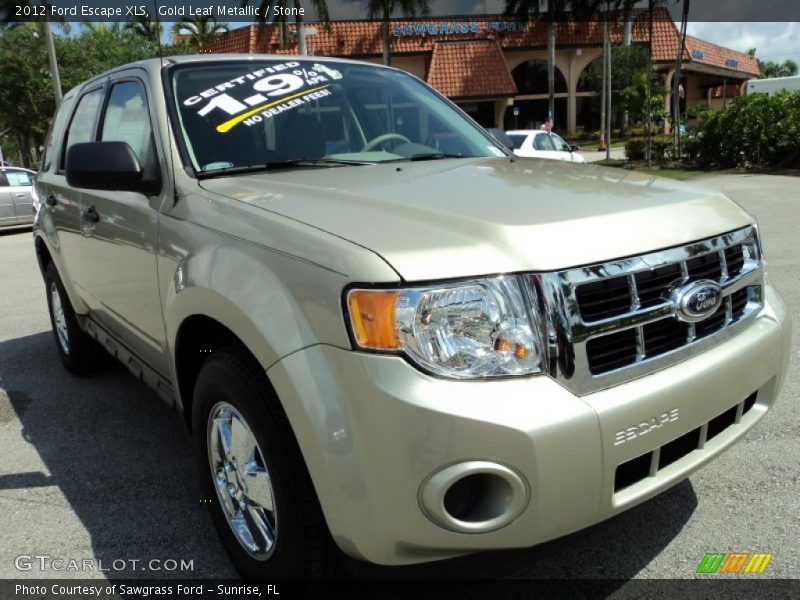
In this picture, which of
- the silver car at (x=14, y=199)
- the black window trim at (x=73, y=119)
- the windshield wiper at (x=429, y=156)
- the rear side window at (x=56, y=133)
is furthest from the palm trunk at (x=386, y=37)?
the windshield wiper at (x=429, y=156)

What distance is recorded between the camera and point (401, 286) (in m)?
1.72

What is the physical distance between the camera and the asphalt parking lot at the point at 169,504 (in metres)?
2.44

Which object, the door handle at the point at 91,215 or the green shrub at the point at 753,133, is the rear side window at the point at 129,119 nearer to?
the door handle at the point at 91,215

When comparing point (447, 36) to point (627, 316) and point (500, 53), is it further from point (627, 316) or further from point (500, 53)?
point (627, 316)

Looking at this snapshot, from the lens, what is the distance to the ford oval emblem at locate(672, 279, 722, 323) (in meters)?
1.99

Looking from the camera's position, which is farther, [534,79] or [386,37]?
[534,79]

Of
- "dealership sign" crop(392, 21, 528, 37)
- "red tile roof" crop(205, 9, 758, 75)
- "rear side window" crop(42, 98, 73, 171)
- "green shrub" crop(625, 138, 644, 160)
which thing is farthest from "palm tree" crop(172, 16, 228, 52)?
"rear side window" crop(42, 98, 73, 171)

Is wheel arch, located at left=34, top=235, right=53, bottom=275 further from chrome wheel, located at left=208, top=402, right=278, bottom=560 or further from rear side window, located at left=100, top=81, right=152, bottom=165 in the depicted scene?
chrome wheel, located at left=208, top=402, right=278, bottom=560

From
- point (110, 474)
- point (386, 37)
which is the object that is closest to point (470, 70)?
point (386, 37)

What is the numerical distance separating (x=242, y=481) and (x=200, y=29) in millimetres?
44404

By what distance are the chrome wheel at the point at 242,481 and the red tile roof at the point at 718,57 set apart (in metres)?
42.4

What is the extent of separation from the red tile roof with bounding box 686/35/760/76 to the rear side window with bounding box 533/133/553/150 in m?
27.3

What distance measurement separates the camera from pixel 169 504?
3004mm

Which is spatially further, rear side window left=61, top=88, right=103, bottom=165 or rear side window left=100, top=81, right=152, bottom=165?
rear side window left=61, top=88, right=103, bottom=165
